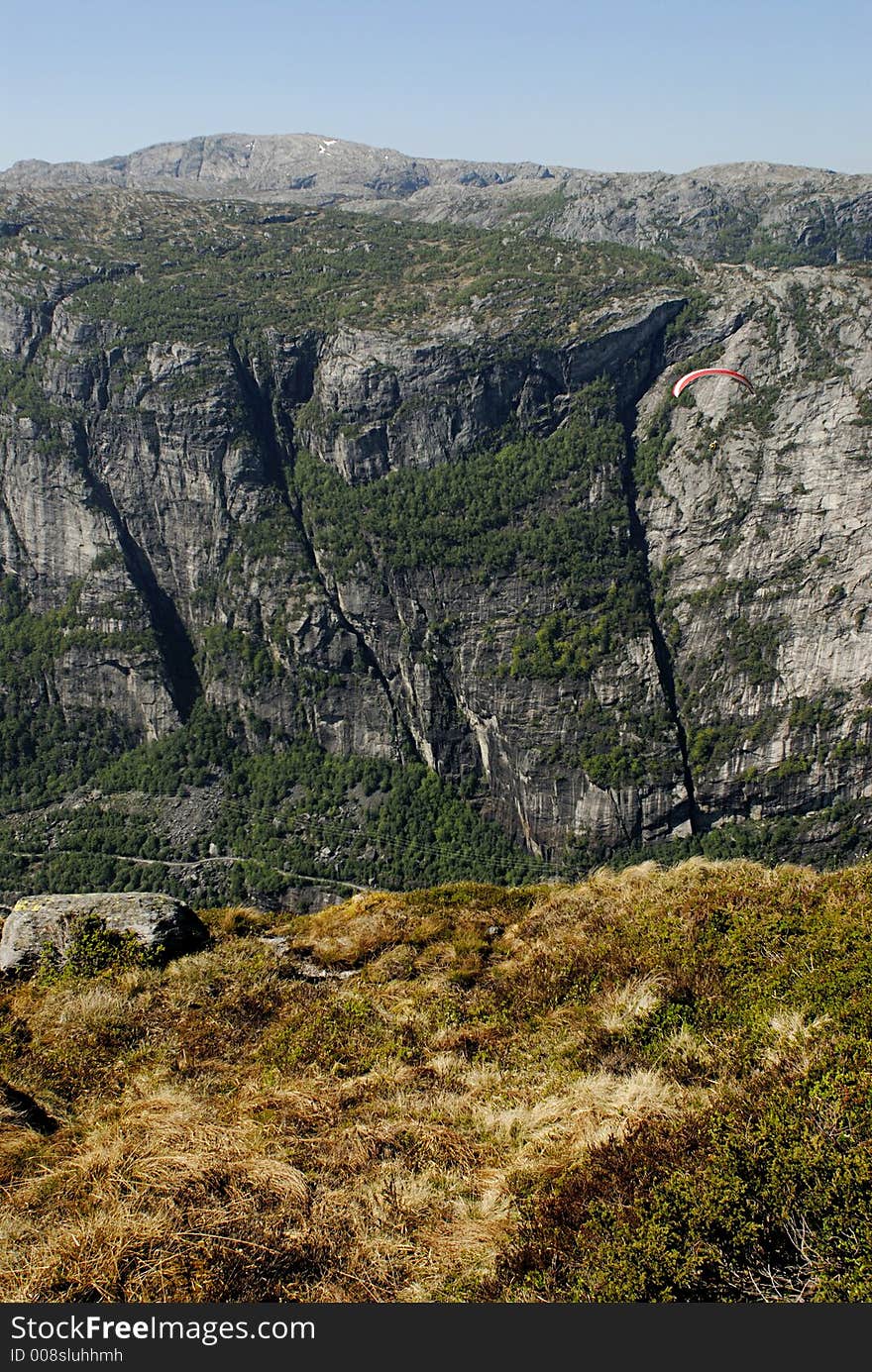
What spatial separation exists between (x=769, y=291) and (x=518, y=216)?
11742 cm

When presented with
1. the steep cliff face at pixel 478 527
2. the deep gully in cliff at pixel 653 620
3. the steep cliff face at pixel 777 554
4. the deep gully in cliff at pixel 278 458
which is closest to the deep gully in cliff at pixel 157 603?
the steep cliff face at pixel 478 527

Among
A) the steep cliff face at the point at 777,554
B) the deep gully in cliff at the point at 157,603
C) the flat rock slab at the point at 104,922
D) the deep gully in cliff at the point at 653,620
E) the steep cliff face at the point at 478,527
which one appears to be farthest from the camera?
the deep gully in cliff at the point at 157,603

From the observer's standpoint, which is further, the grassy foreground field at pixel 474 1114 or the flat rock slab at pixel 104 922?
the flat rock slab at pixel 104 922

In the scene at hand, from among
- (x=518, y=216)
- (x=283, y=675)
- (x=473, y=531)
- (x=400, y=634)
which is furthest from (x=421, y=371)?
(x=518, y=216)

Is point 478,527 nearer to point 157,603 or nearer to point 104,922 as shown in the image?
point 157,603

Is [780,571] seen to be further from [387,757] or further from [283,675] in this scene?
[283,675]

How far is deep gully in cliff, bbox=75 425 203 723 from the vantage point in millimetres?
108625

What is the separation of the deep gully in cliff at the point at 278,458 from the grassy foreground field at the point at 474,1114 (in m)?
87.2

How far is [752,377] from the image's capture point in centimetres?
9350

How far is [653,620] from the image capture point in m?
94.1

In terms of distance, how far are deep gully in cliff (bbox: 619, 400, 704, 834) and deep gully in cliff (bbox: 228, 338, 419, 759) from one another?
111ft

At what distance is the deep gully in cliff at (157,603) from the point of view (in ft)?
356

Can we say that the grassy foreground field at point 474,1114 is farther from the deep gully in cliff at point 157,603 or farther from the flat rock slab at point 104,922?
the deep gully in cliff at point 157,603

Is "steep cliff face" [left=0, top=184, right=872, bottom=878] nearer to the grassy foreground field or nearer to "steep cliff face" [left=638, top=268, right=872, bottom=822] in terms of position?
"steep cliff face" [left=638, top=268, right=872, bottom=822]
